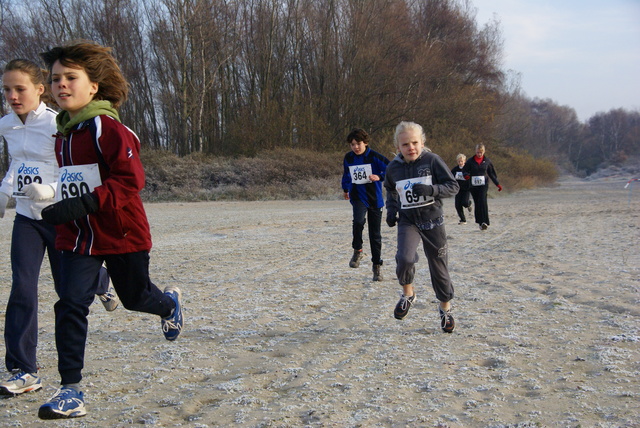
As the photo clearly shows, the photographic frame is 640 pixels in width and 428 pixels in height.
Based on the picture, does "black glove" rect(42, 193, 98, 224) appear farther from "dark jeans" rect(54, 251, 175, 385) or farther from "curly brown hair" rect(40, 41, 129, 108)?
"curly brown hair" rect(40, 41, 129, 108)

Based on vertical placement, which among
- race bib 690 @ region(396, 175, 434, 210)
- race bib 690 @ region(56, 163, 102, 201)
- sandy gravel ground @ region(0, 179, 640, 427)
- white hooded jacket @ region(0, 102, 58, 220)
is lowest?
sandy gravel ground @ region(0, 179, 640, 427)

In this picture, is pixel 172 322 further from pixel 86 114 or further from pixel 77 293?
pixel 86 114

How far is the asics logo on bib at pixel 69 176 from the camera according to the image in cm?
339

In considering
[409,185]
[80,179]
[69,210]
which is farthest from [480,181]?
[69,210]

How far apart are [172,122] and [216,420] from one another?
126 feet

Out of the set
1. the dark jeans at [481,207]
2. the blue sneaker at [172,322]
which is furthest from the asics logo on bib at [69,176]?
the dark jeans at [481,207]

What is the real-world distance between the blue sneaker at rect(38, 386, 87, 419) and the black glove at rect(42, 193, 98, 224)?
937mm

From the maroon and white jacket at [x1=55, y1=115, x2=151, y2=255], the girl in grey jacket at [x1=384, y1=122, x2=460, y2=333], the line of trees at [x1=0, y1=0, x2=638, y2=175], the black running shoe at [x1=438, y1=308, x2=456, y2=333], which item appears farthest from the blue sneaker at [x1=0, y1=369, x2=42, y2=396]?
the line of trees at [x1=0, y1=0, x2=638, y2=175]

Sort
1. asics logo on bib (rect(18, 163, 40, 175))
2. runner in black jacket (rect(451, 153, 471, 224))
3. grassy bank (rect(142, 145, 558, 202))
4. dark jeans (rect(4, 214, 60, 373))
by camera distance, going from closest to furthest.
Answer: dark jeans (rect(4, 214, 60, 373)) → asics logo on bib (rect(18, 163, 40, 175)) → runner in black jacket (rect(451, 153, 471, 224)) → grassy bank (rect(142, 145, 558, 202))

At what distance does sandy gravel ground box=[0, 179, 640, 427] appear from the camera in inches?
133

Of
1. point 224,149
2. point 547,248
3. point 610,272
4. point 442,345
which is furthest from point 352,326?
point 224,149

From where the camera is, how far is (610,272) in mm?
7656

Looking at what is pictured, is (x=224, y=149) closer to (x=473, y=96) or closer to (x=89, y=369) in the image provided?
(x=473, y=96)

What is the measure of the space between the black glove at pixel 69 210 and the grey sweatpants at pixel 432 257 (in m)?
2.85
